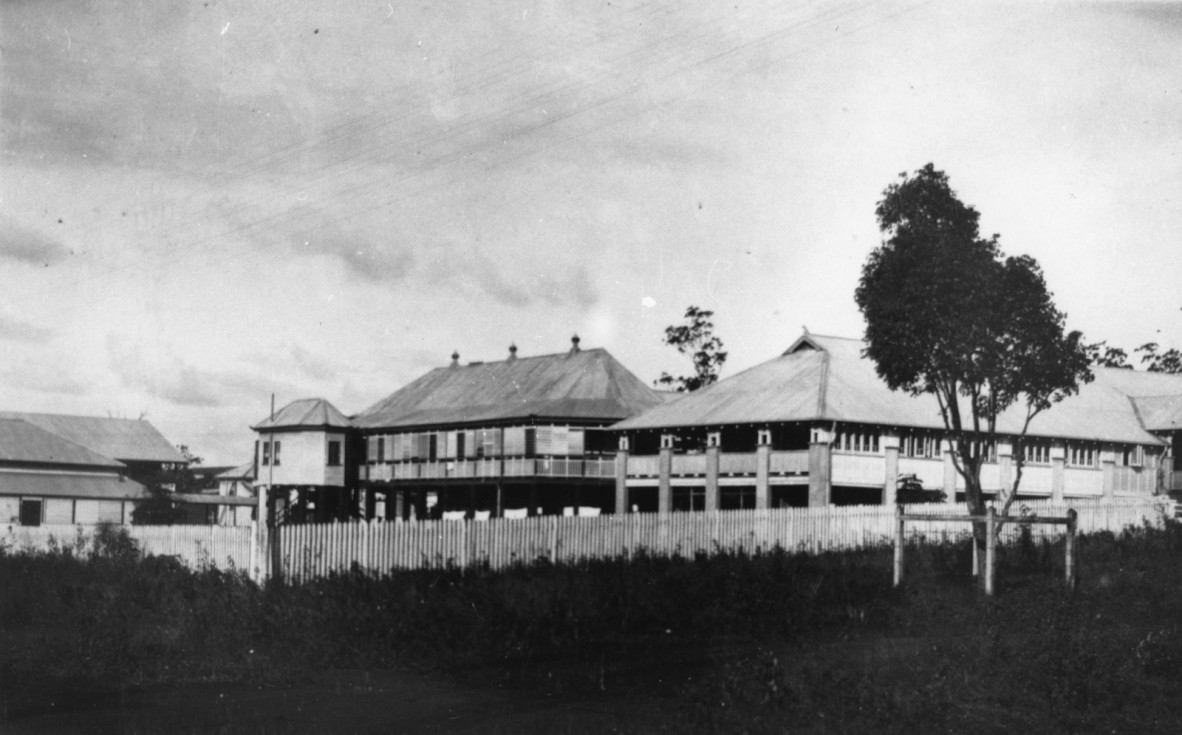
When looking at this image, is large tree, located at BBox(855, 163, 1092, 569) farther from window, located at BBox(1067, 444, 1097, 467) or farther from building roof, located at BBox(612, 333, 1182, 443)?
window, located at BBox(1067, 444, 1097, 467)

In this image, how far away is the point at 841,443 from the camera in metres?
36.9

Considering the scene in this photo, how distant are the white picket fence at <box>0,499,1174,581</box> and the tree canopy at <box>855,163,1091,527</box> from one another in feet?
9.25

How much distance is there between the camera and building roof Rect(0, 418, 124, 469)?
4972 centimetres

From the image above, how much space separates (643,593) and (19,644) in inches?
307

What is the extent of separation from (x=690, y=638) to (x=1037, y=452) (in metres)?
30.2

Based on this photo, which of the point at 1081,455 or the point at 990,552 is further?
the point at 1081,455

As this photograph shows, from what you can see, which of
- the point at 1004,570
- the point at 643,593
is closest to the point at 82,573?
the point at 643,593

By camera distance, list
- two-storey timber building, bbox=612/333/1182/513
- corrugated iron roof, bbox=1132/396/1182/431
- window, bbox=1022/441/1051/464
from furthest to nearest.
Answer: corrugated iron roof, bbox=1132/396/1182/431 < window, bbox=1022/441/1051/464 < two-storey timber building, bbox=612/333/1182/513

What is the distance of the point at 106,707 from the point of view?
11.0 m

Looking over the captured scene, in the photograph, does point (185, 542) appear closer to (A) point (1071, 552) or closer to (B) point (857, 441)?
(A) point (1071, 552)

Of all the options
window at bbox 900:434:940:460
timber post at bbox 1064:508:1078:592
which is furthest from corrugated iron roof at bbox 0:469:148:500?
timber post at bbox 1064:508:1078:592

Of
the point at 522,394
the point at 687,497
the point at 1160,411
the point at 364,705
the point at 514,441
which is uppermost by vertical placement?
the point at 522,394

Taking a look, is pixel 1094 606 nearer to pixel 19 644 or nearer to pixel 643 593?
pixel 643 593

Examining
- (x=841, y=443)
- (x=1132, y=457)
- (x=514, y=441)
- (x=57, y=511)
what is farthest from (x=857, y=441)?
(x=57, y=511)
